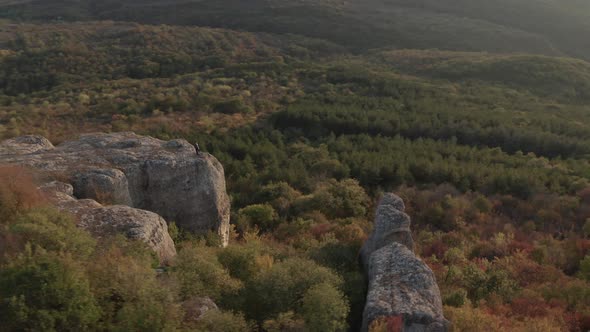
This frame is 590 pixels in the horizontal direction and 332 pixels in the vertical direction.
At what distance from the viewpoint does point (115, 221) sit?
8977 mm

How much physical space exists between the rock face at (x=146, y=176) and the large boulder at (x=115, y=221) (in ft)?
3.84

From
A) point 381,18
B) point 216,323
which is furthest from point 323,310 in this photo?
point 381,18

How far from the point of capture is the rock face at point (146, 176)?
1117 centimetres

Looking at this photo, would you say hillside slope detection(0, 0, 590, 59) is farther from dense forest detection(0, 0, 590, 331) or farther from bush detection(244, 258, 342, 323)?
bush detection(244, 258, 342, 323)

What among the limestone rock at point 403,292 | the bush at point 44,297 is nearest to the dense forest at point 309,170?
the bush at point 44,297

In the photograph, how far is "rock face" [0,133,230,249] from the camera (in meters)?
11.2

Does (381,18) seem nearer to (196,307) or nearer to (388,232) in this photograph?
(388,232)

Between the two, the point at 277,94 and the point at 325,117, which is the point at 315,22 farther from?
the point at 325,117

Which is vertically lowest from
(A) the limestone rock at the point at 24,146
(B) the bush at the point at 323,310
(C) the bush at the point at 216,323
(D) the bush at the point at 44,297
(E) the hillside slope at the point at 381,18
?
(E) the hillside slope at the point at 381,18

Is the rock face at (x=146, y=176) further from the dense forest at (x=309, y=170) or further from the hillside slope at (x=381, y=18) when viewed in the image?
the hillside slope at (x=381, y=18)

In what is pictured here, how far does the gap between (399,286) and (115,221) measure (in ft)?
19.8

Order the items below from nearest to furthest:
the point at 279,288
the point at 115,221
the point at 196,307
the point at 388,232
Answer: the point at 196,307 → the point at 279,288 → the point at 115,221 → the point at 388,232

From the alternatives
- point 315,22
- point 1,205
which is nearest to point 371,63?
point 315,22

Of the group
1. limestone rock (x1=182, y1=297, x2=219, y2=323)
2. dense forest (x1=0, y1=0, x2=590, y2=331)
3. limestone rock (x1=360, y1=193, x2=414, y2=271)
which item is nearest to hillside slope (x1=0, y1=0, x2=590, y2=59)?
dense forest (x1=0, y1=0, x2=590, y2=331)
